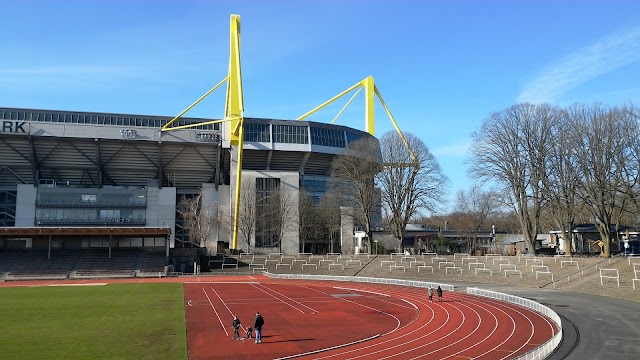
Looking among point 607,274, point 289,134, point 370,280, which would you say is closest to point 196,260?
point 370,280

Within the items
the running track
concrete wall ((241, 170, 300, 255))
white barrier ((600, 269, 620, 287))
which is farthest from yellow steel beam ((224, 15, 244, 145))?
white barrier ((600, 269, 620, 287))

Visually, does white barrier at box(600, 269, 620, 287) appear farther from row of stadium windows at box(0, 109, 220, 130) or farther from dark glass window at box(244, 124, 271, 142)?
row of stadium windows at box(0, 109, 220, 130)

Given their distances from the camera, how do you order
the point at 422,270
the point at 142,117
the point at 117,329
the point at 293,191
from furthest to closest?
the point at 142,117, the point at 293,191, the point at 422,270, the point at 117,329

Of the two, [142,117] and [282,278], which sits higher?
[142,117]

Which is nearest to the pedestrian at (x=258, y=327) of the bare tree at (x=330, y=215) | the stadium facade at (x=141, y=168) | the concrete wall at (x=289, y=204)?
the bare tree at (x=330, y=215)

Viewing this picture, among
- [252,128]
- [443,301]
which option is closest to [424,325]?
[443,301]

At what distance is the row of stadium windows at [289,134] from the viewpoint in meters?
88.8

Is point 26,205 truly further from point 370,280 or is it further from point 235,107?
point 370,280

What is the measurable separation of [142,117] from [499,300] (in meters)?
76.0

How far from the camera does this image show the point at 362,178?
68.2 meters

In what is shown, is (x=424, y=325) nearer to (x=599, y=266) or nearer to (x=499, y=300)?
(x=499, y=300)

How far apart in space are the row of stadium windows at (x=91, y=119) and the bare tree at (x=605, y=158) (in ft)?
209

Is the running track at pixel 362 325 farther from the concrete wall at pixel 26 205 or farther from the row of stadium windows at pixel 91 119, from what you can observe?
the row of stadium windows at pixel 91 119

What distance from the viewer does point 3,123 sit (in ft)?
250
